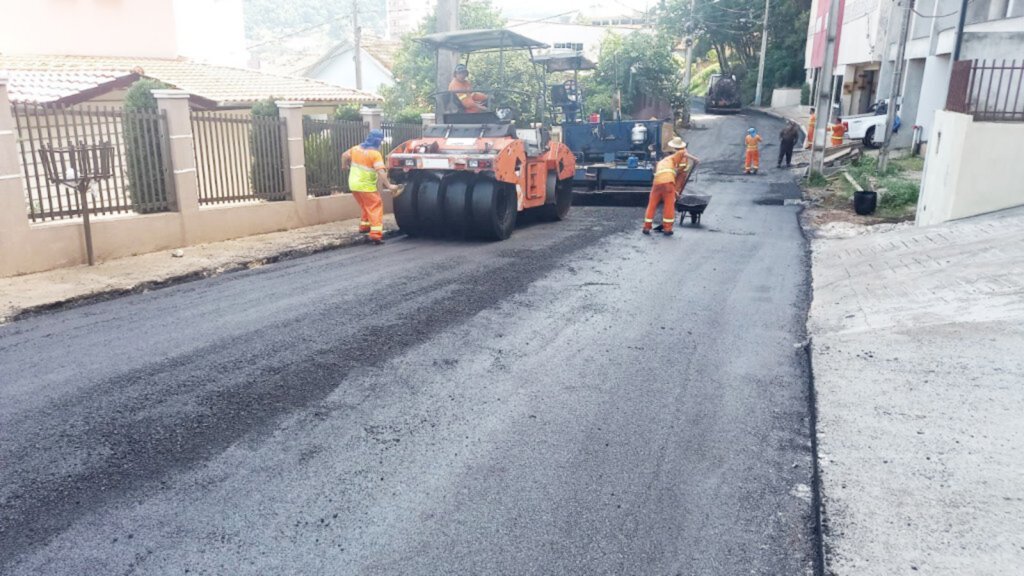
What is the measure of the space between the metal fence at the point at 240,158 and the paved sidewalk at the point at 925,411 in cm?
762

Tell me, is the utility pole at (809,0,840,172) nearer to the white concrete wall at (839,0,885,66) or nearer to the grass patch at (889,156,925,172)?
the grass patch at (889,156,925,172)

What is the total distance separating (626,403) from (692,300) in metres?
2.80

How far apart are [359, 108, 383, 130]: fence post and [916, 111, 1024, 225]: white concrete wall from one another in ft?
28.4

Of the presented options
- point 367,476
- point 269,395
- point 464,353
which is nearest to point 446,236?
point 464,353

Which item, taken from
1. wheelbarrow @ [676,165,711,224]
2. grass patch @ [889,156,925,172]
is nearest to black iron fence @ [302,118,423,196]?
wheelbarrow @ [676,165,711,224]

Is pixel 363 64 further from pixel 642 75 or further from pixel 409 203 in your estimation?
pixel 409 203

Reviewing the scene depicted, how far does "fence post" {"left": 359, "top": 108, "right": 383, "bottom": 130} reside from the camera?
42.3 ft

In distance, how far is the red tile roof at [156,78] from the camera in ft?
48.4

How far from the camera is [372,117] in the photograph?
510 inches

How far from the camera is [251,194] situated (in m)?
10.9

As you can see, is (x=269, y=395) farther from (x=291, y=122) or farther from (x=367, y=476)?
(x=291, y=122)

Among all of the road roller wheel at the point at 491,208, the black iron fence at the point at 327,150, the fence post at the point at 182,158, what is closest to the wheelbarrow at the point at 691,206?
the road roller wheel at the point at 491,208

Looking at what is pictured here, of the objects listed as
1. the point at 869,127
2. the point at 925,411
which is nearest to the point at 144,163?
the point at 925,411

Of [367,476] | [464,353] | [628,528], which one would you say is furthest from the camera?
[464,353]
